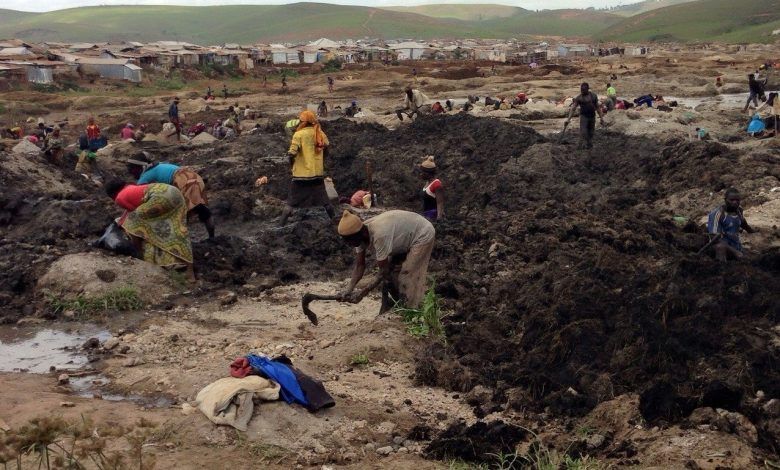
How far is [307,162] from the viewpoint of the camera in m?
10.8

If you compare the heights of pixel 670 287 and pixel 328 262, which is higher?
pixel 670 287

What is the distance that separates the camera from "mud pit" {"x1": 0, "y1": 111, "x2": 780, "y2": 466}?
6.02m

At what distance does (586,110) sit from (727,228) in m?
6.51

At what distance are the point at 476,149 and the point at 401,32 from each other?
113060 mm

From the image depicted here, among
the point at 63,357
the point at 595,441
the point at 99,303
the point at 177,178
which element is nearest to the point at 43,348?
the point at 63,357

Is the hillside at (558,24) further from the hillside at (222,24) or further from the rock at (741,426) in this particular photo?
the rock at (741,426)

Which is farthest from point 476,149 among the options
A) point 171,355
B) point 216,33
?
point 216,33

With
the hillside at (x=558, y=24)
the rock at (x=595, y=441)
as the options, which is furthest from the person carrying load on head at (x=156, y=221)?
the hillside at (x=558, y=24)

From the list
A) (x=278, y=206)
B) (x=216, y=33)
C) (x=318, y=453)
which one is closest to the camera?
(x=318, y=453)

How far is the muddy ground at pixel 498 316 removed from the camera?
5.36 meters

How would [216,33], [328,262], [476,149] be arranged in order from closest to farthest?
1. [328,262]
2. [476,149]
3. [216,33]

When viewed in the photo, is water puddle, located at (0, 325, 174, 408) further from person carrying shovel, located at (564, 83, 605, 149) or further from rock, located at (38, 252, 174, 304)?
person carrying shovel, located at (564, 83, 605, 149)

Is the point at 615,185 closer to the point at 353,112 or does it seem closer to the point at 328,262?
the point at 328,262

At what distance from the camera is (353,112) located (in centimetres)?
2575
